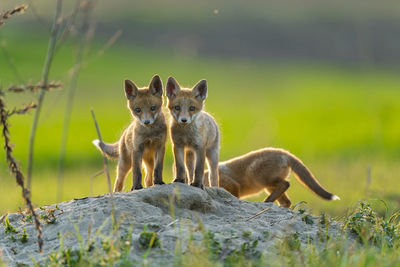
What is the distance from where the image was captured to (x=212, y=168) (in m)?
8.95

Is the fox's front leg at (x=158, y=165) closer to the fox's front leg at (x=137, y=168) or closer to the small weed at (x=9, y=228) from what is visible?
the fox's front leg at (x=137, y=168)

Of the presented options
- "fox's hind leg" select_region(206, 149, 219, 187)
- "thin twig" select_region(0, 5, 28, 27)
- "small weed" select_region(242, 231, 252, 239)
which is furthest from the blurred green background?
"thin twig" select_region(0, 5, 28, 27)

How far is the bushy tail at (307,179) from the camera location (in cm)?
934

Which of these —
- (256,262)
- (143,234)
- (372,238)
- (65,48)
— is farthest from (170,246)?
(65,48)

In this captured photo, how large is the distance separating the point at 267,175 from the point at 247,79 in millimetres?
29789

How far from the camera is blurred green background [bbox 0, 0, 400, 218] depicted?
15.5 meters

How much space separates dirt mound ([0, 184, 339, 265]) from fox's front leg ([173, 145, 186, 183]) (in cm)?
36

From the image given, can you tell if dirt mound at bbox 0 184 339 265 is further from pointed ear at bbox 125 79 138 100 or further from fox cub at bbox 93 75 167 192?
pointed ear at bbox 125 79 138 100

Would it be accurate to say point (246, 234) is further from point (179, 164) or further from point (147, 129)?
point (147, 129)

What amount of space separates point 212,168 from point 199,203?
6.57ft

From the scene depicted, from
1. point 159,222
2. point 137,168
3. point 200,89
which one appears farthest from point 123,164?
point 159,222

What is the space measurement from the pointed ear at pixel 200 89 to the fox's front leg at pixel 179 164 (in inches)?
27.3

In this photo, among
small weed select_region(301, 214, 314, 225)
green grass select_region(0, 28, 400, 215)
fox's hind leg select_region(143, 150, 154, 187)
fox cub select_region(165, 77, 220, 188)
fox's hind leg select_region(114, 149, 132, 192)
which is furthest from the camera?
green grass select_region(0, 28, 400, 215)

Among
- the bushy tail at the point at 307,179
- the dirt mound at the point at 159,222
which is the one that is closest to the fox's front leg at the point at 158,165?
the dirt mound at the point at 159,222
